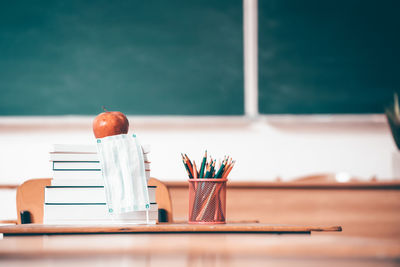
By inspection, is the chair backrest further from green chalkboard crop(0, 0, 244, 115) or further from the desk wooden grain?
green chalkboard crop(0, 0, 244, 115)

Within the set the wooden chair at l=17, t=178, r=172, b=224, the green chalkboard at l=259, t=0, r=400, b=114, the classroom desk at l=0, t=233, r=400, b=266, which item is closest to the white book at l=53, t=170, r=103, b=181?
the wooden chair at l=17, t=178, r=172, b=224

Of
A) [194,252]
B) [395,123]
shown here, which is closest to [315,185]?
[395,123]

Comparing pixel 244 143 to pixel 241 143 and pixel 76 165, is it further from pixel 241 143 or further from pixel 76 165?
pixel 76 165

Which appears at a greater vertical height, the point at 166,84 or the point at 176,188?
the point at 166,84

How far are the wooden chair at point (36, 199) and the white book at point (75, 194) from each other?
0.54 meters

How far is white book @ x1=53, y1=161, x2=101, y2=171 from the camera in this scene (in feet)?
3.35

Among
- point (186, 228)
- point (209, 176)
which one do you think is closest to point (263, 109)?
point (209, 176)

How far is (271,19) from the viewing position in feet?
Answer: 9.07

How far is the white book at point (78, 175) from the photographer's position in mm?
1020

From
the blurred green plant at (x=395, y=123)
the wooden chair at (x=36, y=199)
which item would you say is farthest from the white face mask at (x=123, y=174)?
the blurred green plant at (x=395, y=123)

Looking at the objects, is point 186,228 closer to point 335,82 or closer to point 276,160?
point 276,160

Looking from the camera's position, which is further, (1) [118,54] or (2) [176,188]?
(1) [118,54]

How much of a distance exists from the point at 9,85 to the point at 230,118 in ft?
4.37

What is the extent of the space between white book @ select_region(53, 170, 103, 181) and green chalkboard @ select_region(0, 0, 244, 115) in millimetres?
1711
